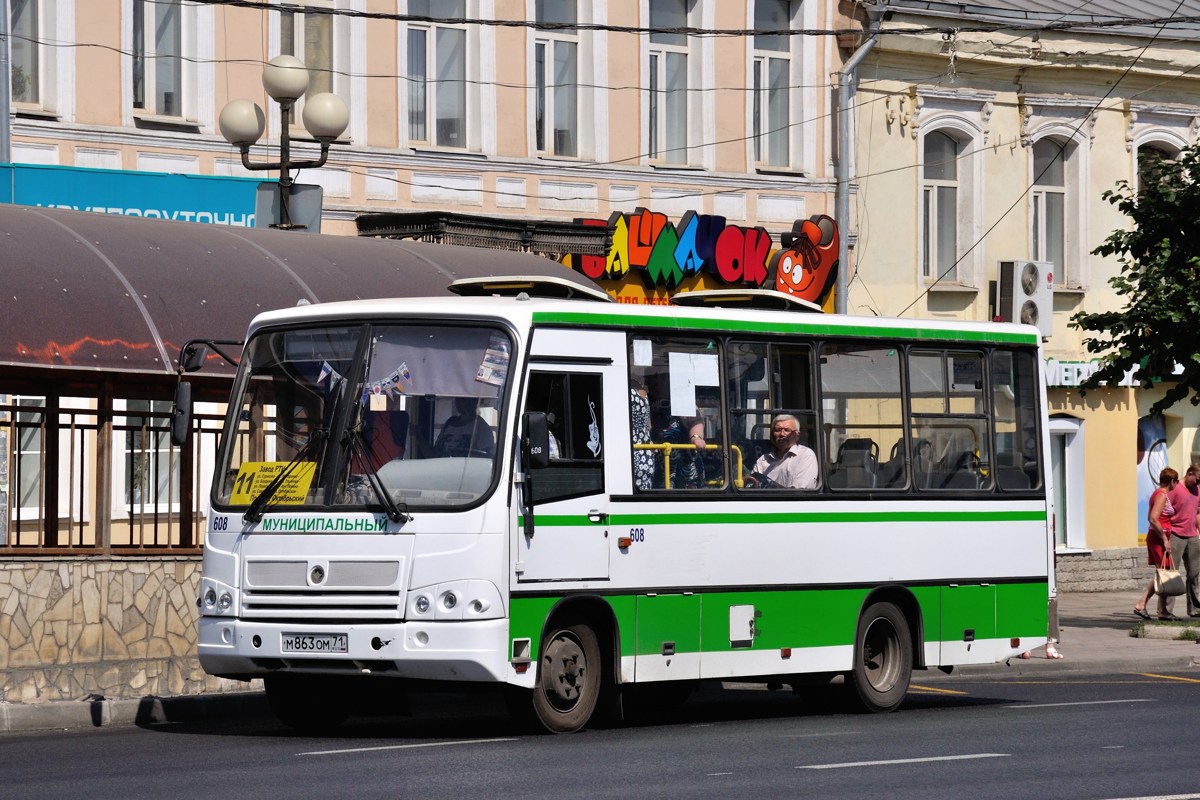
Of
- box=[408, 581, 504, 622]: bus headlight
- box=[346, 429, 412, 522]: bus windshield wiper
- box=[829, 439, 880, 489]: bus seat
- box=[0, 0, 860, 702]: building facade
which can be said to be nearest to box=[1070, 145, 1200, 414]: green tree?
Answer: box=[0, 0, 860, 702]: building facade

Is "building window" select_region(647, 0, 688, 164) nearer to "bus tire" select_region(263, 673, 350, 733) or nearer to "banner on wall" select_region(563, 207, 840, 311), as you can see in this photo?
"banner on wall" select_region(563, 207, 840, 311)

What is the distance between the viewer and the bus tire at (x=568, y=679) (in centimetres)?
1357

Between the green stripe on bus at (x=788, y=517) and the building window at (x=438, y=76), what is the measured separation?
1269 cm

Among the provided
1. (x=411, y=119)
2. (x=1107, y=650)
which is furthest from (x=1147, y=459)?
(x=411, y=119)

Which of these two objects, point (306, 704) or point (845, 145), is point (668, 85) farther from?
point (306, 704)

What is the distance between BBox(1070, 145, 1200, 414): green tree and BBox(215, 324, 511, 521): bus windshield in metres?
13.4

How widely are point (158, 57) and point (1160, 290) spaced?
1164 centimetres

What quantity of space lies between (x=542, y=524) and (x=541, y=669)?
0.87 meters

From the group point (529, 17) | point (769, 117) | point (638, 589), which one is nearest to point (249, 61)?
point (529, 17)

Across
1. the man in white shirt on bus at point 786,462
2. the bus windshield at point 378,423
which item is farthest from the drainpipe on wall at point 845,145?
the bus windshield at point 378,423

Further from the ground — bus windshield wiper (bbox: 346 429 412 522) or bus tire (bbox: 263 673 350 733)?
bus windshield wiper (bbox: 346 429 412 522)

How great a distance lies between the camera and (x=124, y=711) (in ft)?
51.4

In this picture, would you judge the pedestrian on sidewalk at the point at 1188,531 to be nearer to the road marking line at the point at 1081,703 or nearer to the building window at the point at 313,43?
the road marking line at the point at 1081,703

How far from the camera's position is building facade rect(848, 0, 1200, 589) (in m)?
31.7
